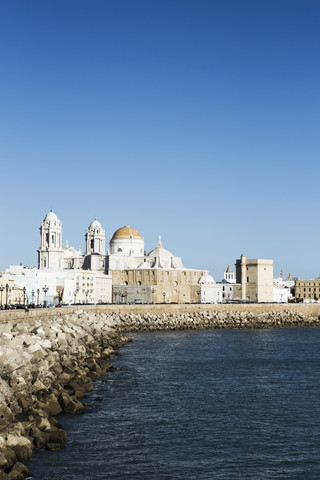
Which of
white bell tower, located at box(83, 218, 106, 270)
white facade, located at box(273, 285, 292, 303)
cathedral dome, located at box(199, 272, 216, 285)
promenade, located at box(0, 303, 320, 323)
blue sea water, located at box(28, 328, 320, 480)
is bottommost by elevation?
blue sea water, located at box(28, 328, 320, 480)

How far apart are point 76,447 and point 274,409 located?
8.37 metres

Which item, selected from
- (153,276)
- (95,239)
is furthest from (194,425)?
(95,239)

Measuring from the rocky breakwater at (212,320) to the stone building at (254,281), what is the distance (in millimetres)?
20970

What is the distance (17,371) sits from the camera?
21.9m

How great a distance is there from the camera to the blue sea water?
1655 cm

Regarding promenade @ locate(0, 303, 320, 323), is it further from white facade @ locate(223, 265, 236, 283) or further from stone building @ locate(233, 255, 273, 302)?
white facade @ locate(223, 265, 236, 283)

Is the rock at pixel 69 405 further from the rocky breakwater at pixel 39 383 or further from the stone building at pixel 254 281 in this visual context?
the stone building at pixel 254 281

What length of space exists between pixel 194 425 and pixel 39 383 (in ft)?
17.5

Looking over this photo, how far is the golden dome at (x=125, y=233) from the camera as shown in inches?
4439

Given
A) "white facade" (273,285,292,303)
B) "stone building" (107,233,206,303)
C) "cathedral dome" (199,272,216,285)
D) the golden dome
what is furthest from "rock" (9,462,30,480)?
"white facade" (273,285,292,303)

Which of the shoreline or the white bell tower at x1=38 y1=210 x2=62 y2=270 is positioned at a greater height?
the white bell tower at x1=38 y1=210 x2=62 y2=270

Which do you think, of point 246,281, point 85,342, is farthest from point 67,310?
point 246,281

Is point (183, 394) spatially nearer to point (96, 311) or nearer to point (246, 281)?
point (96, 311)

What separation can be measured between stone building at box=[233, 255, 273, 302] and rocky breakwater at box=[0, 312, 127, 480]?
230ft
